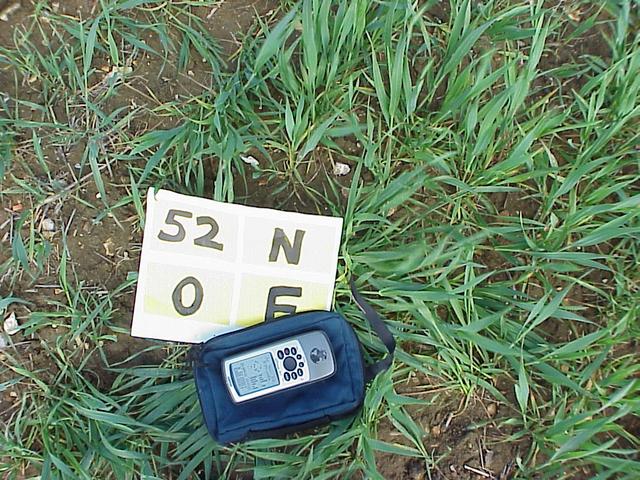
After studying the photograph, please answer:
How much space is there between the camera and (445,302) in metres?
1.07

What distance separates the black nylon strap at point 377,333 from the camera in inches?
39.9

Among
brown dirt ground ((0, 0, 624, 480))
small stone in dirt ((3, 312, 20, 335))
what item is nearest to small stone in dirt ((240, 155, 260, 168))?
brown dirt ground ((0, 0, 624, 480))

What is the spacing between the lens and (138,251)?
3.57 ft

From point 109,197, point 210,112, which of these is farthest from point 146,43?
point 109,197

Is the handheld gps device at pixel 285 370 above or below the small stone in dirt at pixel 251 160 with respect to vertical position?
below

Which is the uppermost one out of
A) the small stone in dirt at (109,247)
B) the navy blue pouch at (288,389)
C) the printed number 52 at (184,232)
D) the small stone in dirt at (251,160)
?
the small stone in dirt at (251,160)

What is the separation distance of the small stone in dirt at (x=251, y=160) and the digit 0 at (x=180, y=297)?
0.73 ft

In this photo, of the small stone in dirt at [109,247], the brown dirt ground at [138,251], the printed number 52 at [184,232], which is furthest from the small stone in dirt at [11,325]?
the printed number 52 at [184,232]

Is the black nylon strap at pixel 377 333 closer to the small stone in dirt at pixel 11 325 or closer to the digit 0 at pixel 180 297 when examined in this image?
the digit 0 at pixel 180 297

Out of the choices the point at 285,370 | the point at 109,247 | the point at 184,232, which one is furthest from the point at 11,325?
the point at 285,370

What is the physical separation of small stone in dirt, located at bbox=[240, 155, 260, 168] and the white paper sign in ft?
0.28

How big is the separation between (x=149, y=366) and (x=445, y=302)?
20.5 inches

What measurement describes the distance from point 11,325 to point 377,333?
63cm

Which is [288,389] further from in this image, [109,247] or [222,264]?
[109,247]
